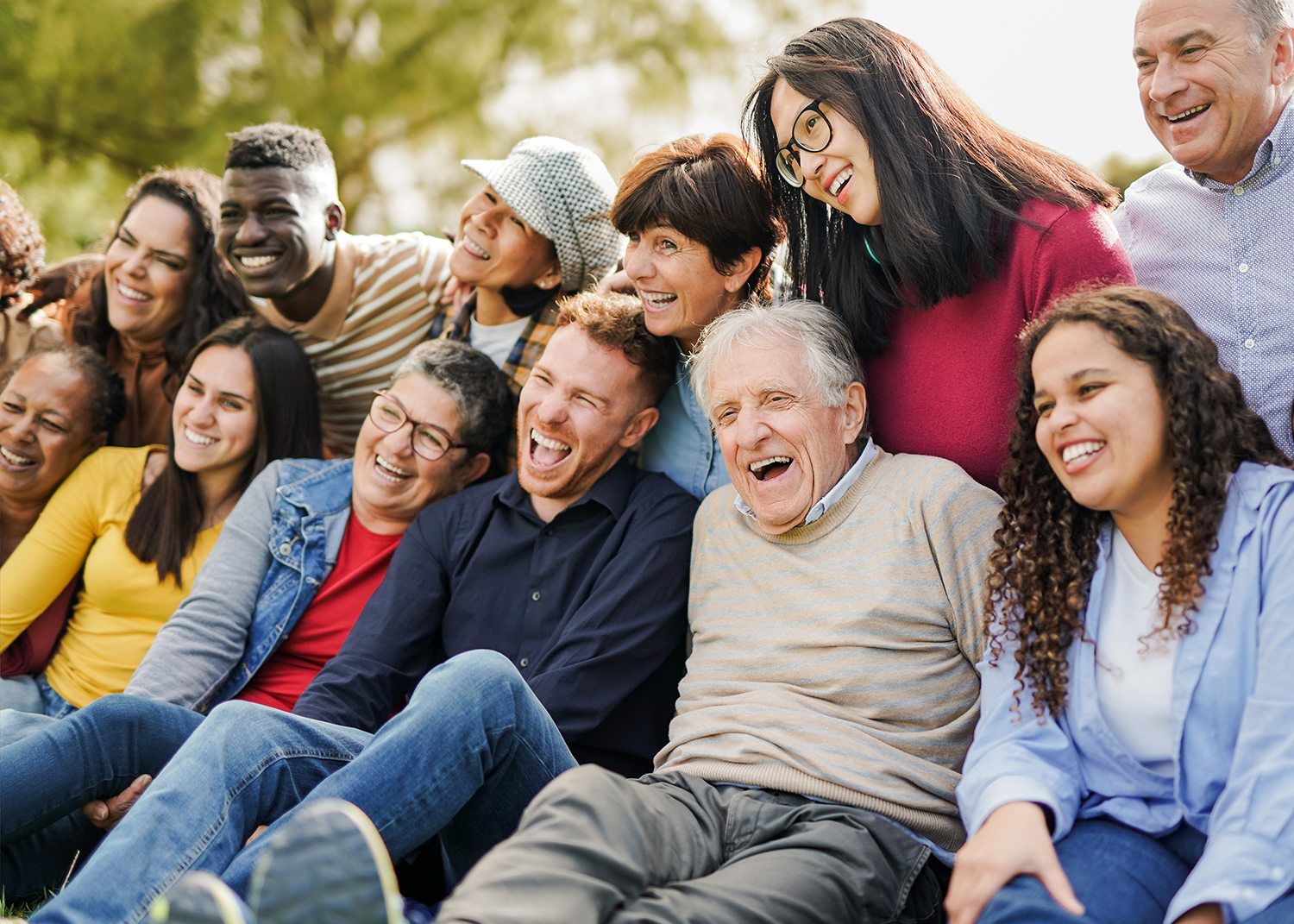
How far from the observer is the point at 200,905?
66.6 inches

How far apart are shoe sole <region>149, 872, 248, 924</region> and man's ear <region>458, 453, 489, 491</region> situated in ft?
7.27

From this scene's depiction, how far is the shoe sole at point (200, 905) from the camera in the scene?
65.5 inches

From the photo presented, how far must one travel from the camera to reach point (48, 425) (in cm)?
409

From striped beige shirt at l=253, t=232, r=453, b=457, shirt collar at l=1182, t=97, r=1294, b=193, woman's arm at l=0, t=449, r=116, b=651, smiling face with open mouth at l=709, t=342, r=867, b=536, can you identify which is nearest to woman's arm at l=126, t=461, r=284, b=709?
woman's arm at l=0, t=449, r=116, b=651

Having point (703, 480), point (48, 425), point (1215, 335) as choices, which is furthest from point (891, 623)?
point (48, 425)

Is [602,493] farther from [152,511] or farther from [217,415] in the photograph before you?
[152,511]

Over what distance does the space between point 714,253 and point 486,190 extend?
140cm

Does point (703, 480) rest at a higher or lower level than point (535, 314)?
lower

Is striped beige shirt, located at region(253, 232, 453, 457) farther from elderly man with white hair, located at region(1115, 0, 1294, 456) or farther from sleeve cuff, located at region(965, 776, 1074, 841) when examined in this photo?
sleeve cuff, located at region(965, 776, 1074, 841)

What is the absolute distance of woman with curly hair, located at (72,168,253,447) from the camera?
452 centimetres

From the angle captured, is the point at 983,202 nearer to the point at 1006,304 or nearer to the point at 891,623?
the point at 1006,304

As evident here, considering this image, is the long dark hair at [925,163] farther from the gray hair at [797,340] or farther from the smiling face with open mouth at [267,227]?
the smiling face with open mouth at [267,227]

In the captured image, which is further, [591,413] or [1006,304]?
[591,413]

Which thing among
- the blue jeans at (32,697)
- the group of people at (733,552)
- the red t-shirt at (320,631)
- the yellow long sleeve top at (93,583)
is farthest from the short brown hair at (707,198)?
the blue jeans at (32,697)
